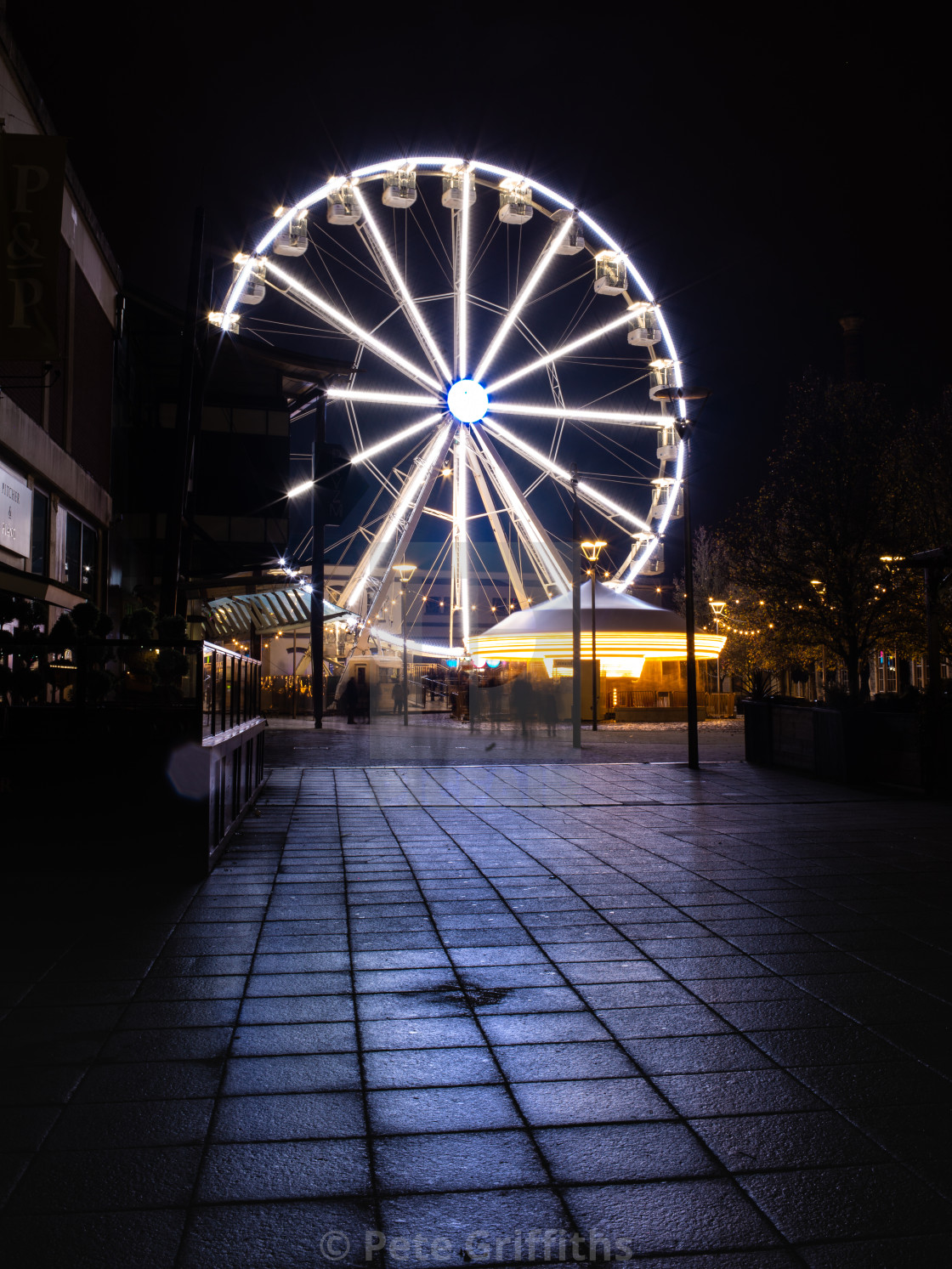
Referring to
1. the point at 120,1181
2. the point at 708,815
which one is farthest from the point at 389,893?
the point at 708,815

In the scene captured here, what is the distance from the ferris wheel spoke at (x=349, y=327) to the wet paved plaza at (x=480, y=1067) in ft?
68.8

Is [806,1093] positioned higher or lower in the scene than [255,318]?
lower

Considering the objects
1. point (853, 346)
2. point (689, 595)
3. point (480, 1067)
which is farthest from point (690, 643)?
point (853, 346)

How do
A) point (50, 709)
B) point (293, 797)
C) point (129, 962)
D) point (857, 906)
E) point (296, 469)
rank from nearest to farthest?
1. point (129, 962)
2. point (857, 906)
3. point (50, 709)
4. point (293, 797)
5. point (296, 469)

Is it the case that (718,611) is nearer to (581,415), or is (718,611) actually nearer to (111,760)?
(581,415)

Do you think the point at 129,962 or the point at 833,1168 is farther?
the point at 129,962

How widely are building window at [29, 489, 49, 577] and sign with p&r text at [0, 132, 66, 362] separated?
15.1ft

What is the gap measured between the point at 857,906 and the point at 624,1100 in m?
3.32

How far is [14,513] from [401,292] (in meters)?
15.4

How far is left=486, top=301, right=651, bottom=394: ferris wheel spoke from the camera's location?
28.5 metres

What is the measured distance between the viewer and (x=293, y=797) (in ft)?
39.0

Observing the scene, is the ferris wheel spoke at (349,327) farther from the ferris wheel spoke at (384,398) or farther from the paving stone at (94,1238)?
the paving stone at (94,1238)

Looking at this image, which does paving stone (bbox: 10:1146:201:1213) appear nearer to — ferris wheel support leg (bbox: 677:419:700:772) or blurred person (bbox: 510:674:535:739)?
ferris wheel support leg (bbox: 677:419:700:772)

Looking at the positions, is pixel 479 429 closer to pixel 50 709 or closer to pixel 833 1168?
pixel 50 709
